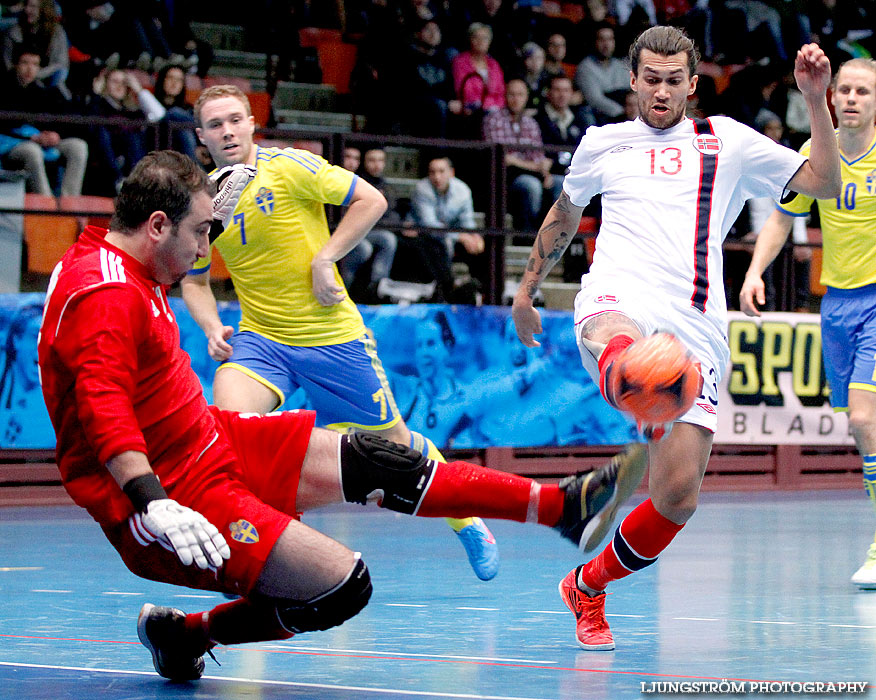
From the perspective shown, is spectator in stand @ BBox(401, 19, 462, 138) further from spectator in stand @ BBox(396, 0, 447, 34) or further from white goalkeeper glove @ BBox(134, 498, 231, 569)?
white goalkeeper glove @ BBox(134, 498, 231, 569)

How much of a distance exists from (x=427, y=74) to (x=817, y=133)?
29.8 ft

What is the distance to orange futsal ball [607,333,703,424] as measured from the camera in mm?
3846

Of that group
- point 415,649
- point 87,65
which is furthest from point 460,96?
point 415,649

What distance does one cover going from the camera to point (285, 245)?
6.31 m

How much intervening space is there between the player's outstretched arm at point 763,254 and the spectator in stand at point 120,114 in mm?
5336

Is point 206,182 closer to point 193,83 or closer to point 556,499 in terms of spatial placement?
point 556,499

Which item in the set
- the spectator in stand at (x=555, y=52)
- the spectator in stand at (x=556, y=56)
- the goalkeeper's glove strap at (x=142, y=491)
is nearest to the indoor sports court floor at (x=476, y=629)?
the goalkeeper's glove strap at (x=142, y=491)

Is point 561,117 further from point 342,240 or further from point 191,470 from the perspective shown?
point 191,470

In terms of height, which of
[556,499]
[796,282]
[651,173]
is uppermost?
[651,173]

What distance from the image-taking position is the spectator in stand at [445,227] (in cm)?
1144

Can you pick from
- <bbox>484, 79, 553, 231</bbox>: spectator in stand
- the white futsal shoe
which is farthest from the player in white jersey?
<bbox>484, 79, 553, 231</bbox>: spectator in stand

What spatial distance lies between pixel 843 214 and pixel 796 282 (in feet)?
22.1

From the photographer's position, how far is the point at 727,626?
4.88m

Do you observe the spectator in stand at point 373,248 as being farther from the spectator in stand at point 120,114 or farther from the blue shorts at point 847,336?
the blue shorts at point 847,336
